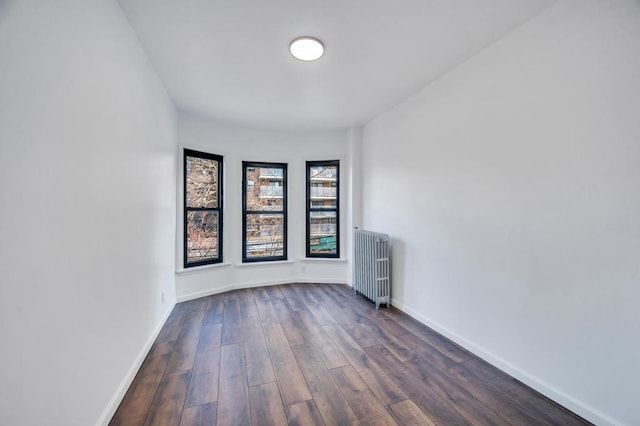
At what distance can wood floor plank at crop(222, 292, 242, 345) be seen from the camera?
265cm

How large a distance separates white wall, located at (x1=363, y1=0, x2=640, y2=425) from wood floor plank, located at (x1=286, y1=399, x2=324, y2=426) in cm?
149

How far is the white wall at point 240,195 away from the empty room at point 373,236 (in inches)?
21.3

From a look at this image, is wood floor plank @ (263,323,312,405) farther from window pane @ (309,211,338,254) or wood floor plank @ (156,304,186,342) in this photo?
window pane @ (309,211,338,254)

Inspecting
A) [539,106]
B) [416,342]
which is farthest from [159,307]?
[539,106]

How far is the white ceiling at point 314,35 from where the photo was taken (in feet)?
5.85

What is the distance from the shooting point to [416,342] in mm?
2562

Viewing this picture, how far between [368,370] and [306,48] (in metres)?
2.60

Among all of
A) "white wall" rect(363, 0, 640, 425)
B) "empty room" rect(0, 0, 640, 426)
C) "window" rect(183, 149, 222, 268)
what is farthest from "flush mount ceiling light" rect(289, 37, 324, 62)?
"window" rect(183, 149, 222, 268)

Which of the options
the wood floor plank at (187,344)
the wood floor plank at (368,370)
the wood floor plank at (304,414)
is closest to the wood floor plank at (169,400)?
the wood floor plank at (187,344)

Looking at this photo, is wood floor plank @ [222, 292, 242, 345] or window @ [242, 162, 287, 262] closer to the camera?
wood floor plank @ [222, 292, 242, 345]

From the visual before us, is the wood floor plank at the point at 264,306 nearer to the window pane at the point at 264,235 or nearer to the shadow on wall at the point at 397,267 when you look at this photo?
the window pane at the point at 264,235

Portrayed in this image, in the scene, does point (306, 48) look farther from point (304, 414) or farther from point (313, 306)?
point (313, 306)

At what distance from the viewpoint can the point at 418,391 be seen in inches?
74.1

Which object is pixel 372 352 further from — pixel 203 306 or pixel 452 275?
pixel 203 306
